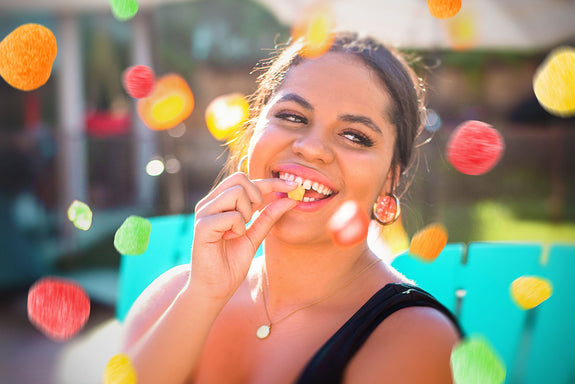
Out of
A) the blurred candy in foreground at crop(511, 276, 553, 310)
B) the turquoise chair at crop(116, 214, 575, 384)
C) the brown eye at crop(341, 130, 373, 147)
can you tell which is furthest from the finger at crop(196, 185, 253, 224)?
the blurred candy in foreground at crop(511, 276, 553, 310)

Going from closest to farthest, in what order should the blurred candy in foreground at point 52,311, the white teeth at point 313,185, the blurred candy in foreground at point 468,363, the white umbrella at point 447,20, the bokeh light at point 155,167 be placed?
the blurred candy in foreground at point 468,363 < the white teeth at point 313,185 < the blurred candy in foreground at point 52,311 < the white umbrella at point 447,20 < the bokeh light at point 155,167

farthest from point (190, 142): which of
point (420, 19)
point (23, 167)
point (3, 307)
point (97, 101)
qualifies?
point (420, 19)

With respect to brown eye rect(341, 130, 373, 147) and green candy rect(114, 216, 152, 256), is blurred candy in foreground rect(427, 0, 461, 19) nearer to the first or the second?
brown eye rect(341, 130, 373, 147)

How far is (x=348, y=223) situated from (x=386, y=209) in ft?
1.29

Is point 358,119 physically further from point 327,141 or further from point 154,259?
point 154,259

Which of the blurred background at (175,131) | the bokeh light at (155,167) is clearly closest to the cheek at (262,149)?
the blurred background at (175,131)

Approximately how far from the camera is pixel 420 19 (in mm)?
3863

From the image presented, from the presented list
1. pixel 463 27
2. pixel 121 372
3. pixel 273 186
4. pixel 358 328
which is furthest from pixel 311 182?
pixel 463 27

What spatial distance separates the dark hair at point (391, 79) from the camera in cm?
163

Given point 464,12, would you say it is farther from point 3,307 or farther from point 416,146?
point 3,307

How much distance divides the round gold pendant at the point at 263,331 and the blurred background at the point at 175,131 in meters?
2.57

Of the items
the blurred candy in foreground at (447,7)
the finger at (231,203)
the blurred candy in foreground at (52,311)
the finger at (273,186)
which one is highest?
the blurred candy in foreground at (447,7)

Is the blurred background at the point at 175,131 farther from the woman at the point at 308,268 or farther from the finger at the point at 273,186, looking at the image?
the finger at the point at 273,186

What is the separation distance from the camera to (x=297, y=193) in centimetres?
149
